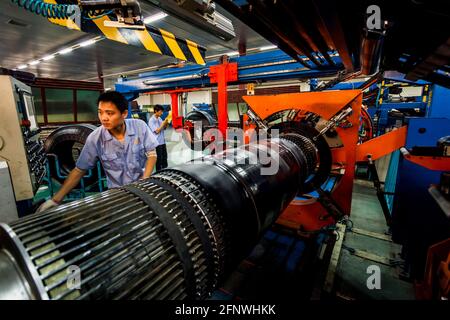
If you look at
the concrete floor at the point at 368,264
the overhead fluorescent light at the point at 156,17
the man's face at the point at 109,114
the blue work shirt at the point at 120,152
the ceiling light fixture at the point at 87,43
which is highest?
the ceiling light fixture at the point at 87,43

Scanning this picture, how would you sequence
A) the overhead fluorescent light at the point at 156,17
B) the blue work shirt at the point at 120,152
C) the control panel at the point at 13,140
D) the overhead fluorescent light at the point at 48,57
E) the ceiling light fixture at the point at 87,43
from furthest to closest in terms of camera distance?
the overhead fluorescent light at the point at 48,57, the ceiling light fixture at the point at 87,43, the overhead fluorescent light at the point at 156,17, the blue work shirt at the point at 120,152, the control panel at the point at 13,140

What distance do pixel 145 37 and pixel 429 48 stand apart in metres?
2.24

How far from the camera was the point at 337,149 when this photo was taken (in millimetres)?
2371

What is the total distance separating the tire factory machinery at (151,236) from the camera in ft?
1.72

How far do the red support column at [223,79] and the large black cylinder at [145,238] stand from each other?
77.7 inches

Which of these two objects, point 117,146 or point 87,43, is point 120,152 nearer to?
point 117,146

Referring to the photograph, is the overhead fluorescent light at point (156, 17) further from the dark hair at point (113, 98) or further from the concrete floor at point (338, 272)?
the concrete floor at point (338, 272)

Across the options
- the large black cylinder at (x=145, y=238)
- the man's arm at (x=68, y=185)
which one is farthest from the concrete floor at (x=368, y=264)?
the man's arm at (x=68, y=185)

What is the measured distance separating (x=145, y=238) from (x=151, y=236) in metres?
0.02

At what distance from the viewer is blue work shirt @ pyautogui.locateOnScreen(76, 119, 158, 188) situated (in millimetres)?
2055

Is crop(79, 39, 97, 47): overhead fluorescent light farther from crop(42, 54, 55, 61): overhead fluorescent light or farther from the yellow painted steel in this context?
the yellow painted steel

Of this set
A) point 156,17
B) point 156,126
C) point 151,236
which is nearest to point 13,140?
point 151,236

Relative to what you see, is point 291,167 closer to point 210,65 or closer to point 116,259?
point 116,259

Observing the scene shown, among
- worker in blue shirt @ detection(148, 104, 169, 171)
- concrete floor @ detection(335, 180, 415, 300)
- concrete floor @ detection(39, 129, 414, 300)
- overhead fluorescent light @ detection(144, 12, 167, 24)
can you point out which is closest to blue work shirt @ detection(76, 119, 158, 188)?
concrete floor @ detection(39, 129, 414, 300)
